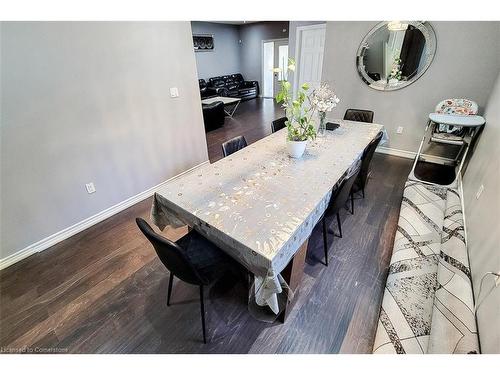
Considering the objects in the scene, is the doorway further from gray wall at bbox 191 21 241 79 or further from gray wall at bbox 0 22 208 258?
gray wall at bbox 0 22 208 258

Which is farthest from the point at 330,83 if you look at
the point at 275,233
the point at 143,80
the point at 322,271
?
the point at 275,233

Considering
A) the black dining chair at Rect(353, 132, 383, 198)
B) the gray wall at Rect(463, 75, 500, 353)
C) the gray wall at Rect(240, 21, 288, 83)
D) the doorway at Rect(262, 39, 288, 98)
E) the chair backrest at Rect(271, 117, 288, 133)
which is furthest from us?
the doorway at Rect(262, 39, 288, 98)

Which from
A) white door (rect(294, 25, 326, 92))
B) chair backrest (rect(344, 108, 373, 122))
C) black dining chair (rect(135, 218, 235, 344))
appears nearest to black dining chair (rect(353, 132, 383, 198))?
chair backrest (rect(344, 108, 373, 122))

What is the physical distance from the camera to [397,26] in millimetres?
3041

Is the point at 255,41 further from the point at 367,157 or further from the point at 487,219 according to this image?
the point at 487,219

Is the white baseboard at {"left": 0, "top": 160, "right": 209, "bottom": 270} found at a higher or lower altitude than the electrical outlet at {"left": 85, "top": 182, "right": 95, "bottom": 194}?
lower

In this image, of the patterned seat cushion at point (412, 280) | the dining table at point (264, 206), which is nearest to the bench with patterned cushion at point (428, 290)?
the patterned seat cushion at point (412, 280)

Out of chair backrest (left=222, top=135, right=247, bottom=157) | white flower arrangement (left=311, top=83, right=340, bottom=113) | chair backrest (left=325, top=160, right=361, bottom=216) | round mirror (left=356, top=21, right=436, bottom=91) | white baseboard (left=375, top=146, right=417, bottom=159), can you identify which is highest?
round mirror (left=356, top=21, right=436, bottom=91)

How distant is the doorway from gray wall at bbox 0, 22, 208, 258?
6.20m

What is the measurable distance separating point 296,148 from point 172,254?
3.98 ft

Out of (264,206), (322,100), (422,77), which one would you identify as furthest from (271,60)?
(264,206)

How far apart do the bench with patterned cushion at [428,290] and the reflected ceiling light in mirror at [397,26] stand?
2521mm

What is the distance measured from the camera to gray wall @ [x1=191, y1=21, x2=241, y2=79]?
7386mm

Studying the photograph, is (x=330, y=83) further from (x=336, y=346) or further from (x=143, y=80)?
(x=336, y=346)
